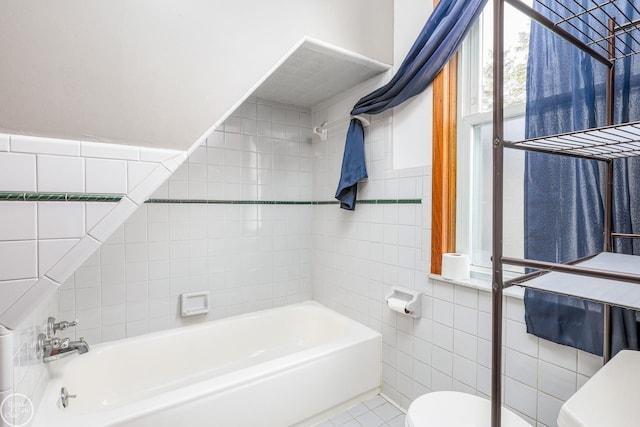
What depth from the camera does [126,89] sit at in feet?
3.58

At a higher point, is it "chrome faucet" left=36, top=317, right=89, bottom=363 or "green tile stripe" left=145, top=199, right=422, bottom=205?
"green tile stripe" left=145, top=199, right=422, bottom=205

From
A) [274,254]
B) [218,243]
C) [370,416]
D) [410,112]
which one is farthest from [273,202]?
[370,416]

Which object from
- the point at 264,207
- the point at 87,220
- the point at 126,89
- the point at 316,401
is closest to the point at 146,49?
the point at 126,89

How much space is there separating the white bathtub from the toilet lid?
657mm

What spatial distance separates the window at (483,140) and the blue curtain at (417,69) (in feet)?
0.47

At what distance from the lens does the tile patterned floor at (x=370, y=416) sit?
1732mm

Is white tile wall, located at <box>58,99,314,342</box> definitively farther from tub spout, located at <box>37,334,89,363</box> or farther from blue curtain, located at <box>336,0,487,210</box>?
blue curtain, located at <box>336,0,487,210</box>

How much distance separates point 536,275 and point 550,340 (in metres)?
0.49

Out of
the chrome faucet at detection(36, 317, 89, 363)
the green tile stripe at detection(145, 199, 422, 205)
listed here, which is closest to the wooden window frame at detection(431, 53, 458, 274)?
the green tile stripe at detection(145, 199, 422, 205)

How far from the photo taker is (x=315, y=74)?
2.02 m

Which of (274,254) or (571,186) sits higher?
(571,186)

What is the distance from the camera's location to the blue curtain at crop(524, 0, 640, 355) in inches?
40.4

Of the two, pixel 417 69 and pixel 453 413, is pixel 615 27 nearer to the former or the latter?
pixel 417 69

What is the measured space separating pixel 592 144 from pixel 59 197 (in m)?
1.61
